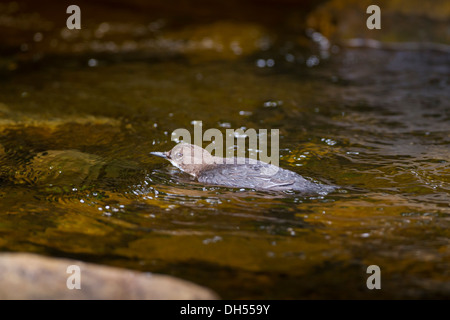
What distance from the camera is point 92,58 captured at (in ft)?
34.8

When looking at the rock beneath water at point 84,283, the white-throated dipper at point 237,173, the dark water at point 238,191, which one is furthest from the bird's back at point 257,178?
the rock beneath water at point 84,283

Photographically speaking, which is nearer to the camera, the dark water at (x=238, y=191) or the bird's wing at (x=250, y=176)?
the dark water at (x=238, y=191)

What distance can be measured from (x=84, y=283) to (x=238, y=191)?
180 cm

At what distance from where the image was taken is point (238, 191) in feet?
15.0

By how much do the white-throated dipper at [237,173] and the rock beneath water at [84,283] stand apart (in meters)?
1.54

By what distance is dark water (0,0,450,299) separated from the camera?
11.5 feet

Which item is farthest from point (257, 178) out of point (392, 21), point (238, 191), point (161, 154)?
point (392, 21)

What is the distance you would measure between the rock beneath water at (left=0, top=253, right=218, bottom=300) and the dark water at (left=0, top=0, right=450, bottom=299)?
7.6 inches

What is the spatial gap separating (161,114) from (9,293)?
13.4 ft

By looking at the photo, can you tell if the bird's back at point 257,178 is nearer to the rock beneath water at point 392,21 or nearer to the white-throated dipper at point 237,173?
the white-throated dipper at point 237,173

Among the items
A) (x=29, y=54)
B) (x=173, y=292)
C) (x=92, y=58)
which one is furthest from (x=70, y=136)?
(x=29, y=54)

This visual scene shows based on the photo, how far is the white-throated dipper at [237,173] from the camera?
4.50 metres

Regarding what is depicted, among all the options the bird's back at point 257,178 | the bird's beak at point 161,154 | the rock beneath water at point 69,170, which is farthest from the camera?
the bird's beak at point 161,154
